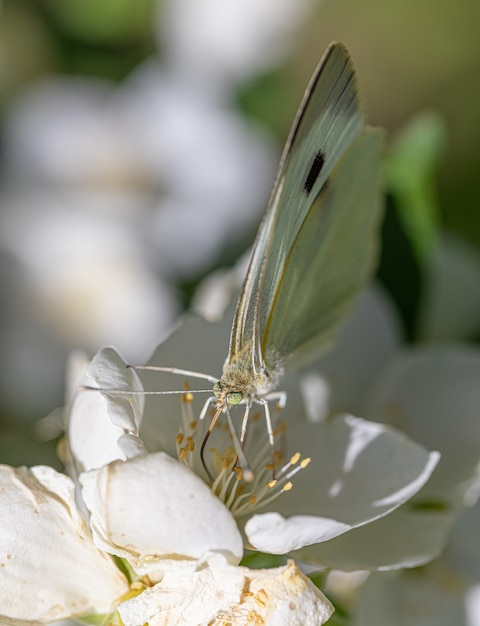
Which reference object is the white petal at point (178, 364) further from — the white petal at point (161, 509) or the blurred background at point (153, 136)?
the blurred background at point (153, 136)

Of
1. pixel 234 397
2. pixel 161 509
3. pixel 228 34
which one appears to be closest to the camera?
pixel 161 509

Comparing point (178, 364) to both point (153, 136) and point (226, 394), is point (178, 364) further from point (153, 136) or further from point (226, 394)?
point (153, 136)

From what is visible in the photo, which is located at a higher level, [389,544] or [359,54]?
[359,54]

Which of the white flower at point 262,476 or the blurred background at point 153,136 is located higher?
the blurred background at point 153,136

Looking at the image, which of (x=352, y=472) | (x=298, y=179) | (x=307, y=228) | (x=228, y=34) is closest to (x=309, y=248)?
(x=307, y=228)

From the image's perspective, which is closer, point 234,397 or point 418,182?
point 234,397

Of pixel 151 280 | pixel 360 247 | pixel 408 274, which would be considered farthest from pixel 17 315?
pixel 360 247

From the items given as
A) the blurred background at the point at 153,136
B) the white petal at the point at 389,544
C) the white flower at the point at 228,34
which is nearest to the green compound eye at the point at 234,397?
the white petal at the point at 389,544

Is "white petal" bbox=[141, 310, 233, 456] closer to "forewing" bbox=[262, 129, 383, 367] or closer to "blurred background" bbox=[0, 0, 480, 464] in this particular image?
"forewing" bbox=[262, 129, 383, 367]
